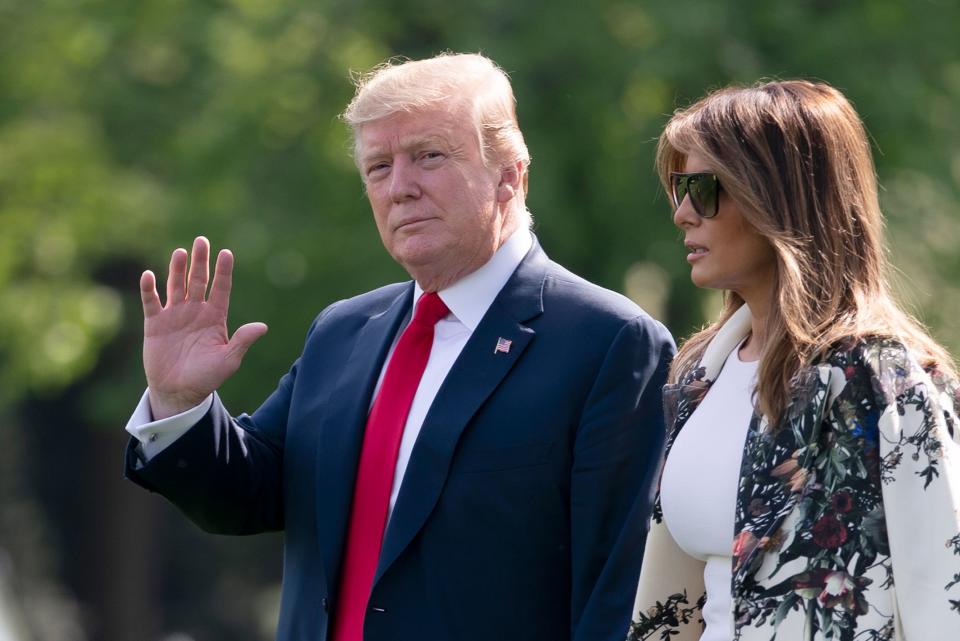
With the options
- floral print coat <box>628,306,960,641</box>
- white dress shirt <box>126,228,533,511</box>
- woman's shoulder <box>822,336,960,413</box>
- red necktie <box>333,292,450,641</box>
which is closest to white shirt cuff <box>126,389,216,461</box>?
white dress shirt <box>126,228,533,511</box>

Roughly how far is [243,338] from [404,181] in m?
0.57

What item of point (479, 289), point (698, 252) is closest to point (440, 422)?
point (479, 289)

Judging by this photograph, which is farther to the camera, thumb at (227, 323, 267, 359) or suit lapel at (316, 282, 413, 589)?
thumb at (227, 323, 267, 359)

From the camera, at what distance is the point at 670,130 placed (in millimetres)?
3287

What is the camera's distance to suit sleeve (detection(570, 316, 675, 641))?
3486mm

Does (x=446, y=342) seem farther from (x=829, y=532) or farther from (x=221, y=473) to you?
(x=829, y=532)

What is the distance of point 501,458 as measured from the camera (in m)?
3.61

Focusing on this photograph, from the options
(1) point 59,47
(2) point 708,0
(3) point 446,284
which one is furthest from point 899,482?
(1) point 59,47

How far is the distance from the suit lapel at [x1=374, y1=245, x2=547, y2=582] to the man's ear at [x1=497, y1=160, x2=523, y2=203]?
0.20 metres

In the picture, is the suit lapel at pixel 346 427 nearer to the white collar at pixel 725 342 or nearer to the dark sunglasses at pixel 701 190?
the white collar at pixel 725 342

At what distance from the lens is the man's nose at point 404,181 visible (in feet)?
12.6

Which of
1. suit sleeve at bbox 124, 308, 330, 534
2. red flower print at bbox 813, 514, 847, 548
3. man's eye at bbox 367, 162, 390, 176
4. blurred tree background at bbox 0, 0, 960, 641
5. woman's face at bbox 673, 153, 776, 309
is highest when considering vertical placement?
blurred tree background at bbox 0, 0, 960, 641

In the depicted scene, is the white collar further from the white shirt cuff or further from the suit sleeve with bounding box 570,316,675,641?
the white shirt cuff

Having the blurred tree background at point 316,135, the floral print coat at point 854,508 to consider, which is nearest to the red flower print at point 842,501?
the floral print coat at point 854,508
